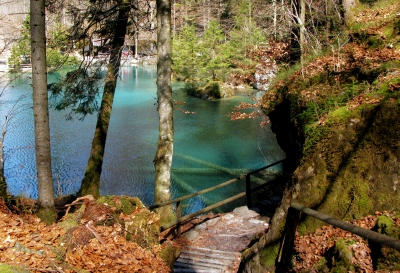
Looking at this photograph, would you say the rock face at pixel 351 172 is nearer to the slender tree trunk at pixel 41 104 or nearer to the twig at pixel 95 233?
the twig at pixel 95 233

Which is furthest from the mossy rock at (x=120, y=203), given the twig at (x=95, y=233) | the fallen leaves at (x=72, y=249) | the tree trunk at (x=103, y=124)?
the tree trunk at (x=103, y=124)

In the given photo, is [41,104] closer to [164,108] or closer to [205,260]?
[164,108]

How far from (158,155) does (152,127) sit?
13.6m

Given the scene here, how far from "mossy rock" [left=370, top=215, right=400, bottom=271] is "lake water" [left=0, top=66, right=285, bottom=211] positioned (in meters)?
8.10

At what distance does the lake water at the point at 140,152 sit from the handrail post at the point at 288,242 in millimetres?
7220

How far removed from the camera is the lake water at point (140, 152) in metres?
12.5

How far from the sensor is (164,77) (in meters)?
6.65

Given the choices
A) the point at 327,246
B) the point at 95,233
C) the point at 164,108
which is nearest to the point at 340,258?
the point at 327,246

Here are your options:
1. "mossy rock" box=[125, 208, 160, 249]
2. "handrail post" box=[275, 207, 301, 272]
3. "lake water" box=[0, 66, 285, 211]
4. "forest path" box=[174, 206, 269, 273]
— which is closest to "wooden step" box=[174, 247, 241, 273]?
"forest path" box=[174, 206, 269, 273]

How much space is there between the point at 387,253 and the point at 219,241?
3.50m

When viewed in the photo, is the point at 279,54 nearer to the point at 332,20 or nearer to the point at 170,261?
the point at 332,20

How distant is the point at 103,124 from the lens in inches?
328

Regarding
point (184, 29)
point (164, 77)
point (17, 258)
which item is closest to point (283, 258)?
point (17, 258)

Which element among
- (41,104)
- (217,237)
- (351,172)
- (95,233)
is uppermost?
(41,104)
